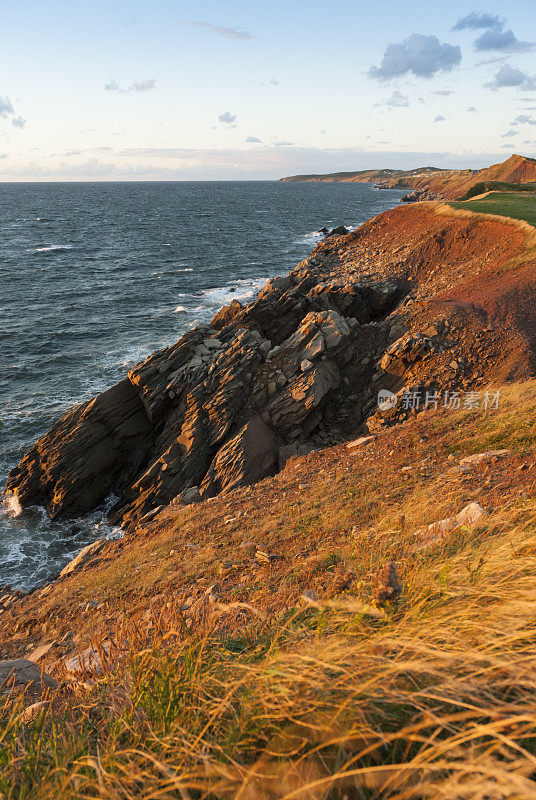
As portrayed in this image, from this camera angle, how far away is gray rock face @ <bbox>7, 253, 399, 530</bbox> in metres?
15.2

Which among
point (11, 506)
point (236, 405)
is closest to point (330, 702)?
point (236, 405)

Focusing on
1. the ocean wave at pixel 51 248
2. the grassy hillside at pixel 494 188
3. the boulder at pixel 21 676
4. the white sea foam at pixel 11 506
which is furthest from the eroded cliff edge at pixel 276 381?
the ocean wave at pixel 51 248

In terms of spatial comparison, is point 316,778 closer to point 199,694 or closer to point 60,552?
point 199,694

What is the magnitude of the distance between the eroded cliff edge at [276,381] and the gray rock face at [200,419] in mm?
46

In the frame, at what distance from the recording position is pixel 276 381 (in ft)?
54.0

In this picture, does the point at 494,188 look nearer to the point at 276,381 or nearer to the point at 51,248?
the point at 276,381

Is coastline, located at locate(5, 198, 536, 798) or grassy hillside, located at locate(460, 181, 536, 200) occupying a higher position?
grassy hillside, located at locate(460, 181, 536, 200)

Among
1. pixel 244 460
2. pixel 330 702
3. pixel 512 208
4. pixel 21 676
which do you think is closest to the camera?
pixel 330 702

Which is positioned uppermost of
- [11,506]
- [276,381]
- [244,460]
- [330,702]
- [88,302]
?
[88,302]

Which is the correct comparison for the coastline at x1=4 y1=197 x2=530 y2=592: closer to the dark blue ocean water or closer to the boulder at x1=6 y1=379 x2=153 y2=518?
the boulder at x1=6 y1=379 x2=153 y2=518

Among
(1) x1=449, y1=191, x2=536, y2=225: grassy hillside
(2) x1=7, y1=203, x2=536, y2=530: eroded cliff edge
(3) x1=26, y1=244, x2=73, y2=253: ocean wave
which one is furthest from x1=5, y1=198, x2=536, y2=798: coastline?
(3) x1=26, y1=244, x2=73, y2=253: ocean wave

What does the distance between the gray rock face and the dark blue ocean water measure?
1.71 metres

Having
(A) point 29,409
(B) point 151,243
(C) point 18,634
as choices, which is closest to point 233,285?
(A) point 29,409

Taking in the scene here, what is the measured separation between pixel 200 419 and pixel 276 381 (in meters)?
3.29
